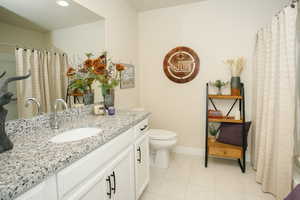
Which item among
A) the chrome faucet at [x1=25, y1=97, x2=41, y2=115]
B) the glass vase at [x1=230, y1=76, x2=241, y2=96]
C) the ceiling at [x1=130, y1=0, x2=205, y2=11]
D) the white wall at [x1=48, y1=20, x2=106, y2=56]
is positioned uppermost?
the ceiling at [x1=130, y1=0, x2=205, y2=11]

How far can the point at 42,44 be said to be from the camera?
138 cm

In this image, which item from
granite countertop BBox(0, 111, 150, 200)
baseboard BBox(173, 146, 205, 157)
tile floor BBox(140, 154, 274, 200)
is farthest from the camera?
baseboard BBox(173, 146, 205, 157)

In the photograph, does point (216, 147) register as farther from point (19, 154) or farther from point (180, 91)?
point (19, 154)

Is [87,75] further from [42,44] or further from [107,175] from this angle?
[107,175]

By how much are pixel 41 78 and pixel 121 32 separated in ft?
4.49

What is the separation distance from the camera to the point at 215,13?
2492 mm

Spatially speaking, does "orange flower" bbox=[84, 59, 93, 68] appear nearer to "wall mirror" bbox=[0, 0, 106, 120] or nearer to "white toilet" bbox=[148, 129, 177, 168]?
"wall mirror" bbox=[0, 0, 106, 120]

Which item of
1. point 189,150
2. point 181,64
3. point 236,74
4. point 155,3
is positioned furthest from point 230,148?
point 155,3

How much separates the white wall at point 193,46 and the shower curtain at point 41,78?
5.31 feet

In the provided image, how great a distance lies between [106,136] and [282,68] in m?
1.65

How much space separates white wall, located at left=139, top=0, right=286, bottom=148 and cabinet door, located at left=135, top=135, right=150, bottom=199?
117 cm

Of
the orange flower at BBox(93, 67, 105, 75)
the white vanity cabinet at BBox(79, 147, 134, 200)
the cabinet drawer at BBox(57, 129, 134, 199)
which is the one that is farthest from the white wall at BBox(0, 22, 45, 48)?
the white vanity cabinet at BBox(79, 147, 134, 200)

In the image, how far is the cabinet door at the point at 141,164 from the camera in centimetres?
162

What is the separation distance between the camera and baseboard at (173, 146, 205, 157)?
2.75 m
